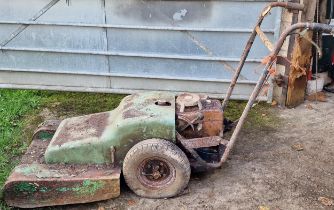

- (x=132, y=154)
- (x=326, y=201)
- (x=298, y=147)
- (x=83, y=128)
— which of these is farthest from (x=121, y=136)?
(x=298, y=147)

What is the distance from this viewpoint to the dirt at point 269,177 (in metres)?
4.89

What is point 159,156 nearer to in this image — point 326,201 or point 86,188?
point 86,188

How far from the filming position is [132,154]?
187 inches

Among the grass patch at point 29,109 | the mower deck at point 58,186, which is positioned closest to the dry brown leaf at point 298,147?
the mower deck at point 58,186

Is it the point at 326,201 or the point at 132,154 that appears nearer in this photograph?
the point at 132,154

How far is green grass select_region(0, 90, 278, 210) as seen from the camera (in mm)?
6105

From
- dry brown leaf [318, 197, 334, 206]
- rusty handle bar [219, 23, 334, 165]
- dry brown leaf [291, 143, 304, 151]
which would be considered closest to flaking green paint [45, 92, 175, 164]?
rusty handle bar [219, 23, 334, 165]

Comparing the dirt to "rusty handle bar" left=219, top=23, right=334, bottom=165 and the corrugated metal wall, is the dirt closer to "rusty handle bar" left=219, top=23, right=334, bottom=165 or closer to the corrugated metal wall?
"rusty handle bar" left=219, top=23, right=334, bottom=165

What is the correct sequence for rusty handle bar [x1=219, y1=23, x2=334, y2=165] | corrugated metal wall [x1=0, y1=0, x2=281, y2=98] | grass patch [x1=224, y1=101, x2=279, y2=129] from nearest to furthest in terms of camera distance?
rusty handle bar [x1=219, y1=23, x2=334, y2=165] < grass patch [x1=224, y1=101, x2=279, y2=129] < corrugated metal wall [x1=0, y1=0, x2=281, y2=98]

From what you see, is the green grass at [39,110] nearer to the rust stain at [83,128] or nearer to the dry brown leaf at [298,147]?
the dry brown leaf at [298,147]

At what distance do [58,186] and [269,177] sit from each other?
230 centimetres

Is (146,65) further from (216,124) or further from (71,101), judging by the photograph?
(216,124)

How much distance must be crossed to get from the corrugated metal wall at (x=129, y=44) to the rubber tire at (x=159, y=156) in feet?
8.58

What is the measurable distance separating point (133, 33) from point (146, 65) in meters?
0.54
